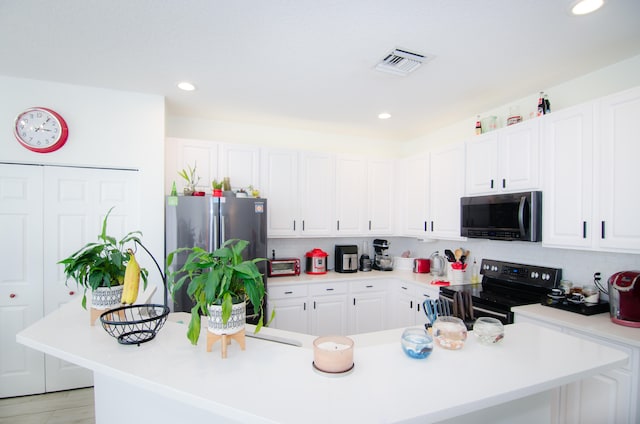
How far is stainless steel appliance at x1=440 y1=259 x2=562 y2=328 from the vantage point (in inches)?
90.5

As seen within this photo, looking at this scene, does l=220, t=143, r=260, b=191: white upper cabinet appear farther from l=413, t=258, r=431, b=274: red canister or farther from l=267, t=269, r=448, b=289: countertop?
l=413, t=258, r=431, b=274: red canister

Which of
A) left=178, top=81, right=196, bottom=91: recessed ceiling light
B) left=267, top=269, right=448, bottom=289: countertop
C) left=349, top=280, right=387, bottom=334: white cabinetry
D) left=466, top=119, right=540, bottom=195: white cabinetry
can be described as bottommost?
left=349, top=280, right=387, bottom=334: white cabinetry

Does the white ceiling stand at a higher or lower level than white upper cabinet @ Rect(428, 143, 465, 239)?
higher

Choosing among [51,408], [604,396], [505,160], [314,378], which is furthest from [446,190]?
[51,408]

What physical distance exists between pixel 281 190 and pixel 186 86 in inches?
56.0

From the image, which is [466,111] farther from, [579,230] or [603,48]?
[579,230]

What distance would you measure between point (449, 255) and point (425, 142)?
1.59m

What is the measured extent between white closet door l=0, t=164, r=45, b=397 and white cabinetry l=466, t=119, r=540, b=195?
13.0ft

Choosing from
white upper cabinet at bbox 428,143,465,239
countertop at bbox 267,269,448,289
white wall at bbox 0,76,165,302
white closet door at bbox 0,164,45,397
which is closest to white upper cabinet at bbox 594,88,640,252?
white upper cabinet at bbox 428,143,465,239

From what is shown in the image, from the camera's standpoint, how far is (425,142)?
4.23m

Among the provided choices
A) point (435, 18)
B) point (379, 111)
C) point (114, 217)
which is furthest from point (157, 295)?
point (435, 18)

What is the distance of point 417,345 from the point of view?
3.96ft

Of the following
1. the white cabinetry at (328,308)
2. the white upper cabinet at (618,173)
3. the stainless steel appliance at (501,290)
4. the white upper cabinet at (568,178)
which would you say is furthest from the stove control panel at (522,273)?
the white cabinetry at (328,308)

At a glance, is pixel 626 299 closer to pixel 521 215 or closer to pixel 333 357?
pixel 521 215
